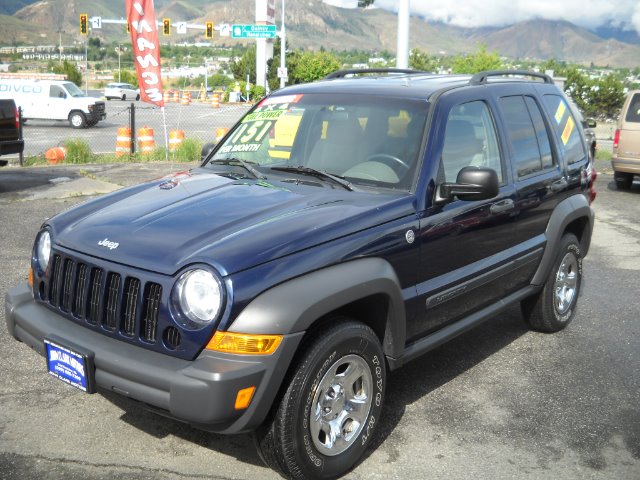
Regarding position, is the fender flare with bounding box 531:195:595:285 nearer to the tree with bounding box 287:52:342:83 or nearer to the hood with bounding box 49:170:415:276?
the hood with bounding box 49:170:415:276

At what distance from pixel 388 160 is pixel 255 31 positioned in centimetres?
4937

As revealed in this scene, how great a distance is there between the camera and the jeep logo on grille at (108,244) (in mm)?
3549

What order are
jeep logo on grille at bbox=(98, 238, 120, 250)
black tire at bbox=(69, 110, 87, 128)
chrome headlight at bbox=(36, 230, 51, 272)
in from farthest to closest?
black tire at bbox=(69, 110, 87, 128), chrome headlight at bbox=(36, 230, 51, 272), jeep logo on grille at bbox=(98, 238, 120, 250)

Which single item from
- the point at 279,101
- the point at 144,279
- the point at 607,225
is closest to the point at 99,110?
the point at 607,225

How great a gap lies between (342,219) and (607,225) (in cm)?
795

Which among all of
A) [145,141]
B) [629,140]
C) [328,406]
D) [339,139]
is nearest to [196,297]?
[328,406]

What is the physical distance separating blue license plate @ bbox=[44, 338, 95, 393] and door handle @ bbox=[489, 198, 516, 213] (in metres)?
2.52

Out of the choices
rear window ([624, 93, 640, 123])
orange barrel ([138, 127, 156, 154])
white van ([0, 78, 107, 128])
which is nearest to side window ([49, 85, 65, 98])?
white van ([0, 78, 107, 128])

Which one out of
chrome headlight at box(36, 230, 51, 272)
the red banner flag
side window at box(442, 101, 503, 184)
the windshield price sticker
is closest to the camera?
chrome headlight at box(36, 230, 51, 272)

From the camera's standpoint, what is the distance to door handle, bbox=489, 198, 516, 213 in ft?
15.3

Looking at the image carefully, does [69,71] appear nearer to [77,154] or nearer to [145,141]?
[145,141]

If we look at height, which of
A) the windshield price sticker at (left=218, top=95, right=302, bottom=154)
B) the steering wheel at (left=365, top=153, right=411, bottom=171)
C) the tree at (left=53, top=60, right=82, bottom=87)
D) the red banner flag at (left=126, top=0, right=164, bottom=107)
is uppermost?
the tree at (left=53, top=60, right=82, bottom=87)

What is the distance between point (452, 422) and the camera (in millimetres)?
4363

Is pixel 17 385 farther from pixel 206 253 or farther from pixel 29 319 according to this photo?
pixel 206 253
